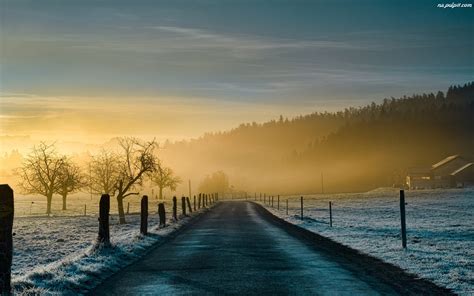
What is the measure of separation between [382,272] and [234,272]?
367cm


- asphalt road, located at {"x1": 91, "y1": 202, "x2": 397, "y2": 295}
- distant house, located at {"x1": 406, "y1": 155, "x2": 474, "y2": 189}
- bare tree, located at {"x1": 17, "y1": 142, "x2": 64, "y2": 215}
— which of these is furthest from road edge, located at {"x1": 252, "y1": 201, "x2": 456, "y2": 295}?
distant house, located at {"x1": 406, "y1": 155, "x2": 474, "y2": 189}

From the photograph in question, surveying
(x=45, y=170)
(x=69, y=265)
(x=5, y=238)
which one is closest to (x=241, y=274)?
(x=69, y=265)

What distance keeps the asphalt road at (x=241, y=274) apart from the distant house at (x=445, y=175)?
445ft

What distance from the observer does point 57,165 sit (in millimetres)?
94188

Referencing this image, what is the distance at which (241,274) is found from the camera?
12891mm

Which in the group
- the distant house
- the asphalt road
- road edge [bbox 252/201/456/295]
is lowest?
road edge [bbox 252/201/456/295]

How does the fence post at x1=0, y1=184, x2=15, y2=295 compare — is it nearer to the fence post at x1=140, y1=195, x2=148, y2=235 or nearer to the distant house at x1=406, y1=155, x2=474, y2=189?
the fence post at x1=140, y1=195, x2=148, y2=235

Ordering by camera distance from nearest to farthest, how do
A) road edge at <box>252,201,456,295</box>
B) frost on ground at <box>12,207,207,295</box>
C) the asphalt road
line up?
1. the asphalt road
2. road edge at <box>252,201,456,295</box>
3. frost on ground at <box>12,207,207,295</box>

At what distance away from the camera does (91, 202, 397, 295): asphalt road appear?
35.5 feet

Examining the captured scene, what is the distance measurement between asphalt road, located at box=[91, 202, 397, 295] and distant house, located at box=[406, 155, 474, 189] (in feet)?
445

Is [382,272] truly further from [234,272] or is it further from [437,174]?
[437,174]

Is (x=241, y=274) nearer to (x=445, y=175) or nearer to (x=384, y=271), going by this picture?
(x=384, y=271)

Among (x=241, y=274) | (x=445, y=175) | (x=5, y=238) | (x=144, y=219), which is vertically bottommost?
(x=241, y=274)

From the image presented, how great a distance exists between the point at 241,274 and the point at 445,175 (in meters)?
155
